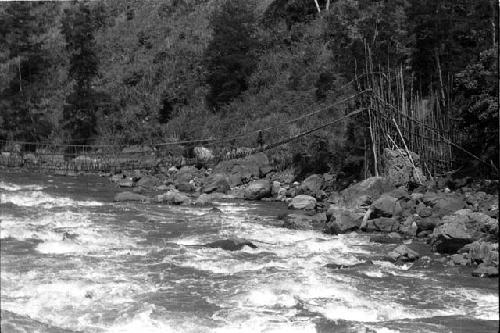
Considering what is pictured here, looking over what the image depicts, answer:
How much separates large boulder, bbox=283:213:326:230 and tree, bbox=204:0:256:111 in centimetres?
2254

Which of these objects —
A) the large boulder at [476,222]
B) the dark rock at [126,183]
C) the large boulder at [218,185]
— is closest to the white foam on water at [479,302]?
the large boulder at [476,222]

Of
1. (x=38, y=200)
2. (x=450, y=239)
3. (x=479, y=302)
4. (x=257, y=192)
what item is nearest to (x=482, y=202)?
(x=450, y=239)

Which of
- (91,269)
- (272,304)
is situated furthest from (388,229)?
(91,269)

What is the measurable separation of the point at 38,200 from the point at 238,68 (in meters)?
21.8

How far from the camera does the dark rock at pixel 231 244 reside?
14.8 meters

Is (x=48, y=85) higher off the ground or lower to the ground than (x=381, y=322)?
higher

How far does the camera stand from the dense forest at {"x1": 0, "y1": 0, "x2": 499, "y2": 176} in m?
24.3

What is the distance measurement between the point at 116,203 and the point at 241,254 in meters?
9.17

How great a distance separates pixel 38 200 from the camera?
21.2 meters

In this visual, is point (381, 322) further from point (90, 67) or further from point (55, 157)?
point (90, 67)

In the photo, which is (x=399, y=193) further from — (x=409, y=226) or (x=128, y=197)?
(x=128, y=197)

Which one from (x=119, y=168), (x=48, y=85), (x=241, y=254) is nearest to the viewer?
(x=241, y=254)

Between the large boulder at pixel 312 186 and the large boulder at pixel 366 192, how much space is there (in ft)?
9.03

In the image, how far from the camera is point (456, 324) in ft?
32.1
